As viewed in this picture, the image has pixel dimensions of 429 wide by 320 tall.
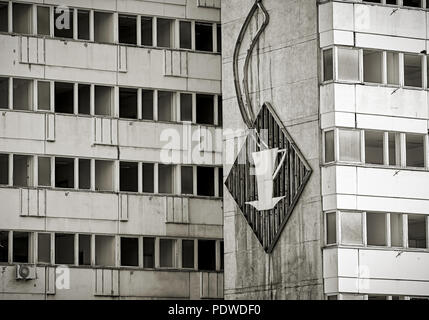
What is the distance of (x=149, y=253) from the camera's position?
98750 millimetres

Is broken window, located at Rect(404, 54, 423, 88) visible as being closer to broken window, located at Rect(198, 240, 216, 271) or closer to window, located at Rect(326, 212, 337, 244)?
window, located at Rect(326, 212, 337, 244)

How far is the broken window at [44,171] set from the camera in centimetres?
9656

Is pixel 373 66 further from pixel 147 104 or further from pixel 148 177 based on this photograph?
pixel 148 177

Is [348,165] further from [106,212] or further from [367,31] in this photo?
[106,212]

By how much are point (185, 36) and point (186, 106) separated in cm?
333

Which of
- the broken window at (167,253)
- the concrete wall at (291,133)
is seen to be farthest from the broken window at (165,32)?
the broken window at (167,253)

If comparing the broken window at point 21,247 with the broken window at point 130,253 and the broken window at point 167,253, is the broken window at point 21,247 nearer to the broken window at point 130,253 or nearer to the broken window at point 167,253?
the broken window at point 130,253

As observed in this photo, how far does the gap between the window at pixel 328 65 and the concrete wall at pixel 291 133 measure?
0.43 m

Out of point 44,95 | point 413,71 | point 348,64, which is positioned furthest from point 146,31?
point 413,71

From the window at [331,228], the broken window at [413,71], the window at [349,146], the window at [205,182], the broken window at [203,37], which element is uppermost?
the broken window at [203,37]

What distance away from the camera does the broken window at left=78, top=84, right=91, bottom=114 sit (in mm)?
98188

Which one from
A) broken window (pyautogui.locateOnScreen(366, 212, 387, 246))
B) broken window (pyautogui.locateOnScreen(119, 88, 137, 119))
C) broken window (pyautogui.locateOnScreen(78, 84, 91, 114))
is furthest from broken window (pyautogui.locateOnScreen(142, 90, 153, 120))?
broken window (pyautogui.locateOnScreen(366, 212, 387, 246))
